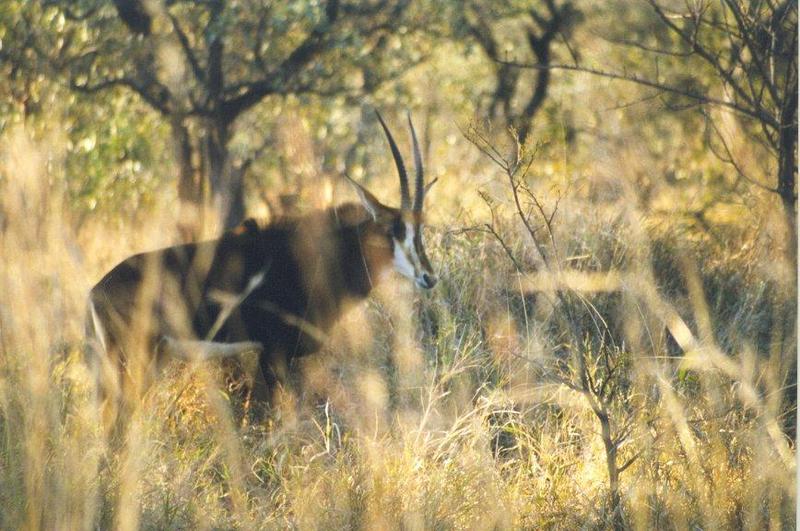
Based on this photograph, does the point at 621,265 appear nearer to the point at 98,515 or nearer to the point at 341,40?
the point at 341,40

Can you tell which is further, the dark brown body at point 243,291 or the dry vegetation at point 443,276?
the dark brown body at point 243,291

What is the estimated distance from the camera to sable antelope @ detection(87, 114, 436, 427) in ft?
16.6

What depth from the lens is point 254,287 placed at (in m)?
5.32

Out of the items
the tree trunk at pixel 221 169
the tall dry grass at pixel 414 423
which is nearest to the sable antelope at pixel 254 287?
the tall dry grass at pixel 414 423

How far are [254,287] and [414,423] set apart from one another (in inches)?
40.2

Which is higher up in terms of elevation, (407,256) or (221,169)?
(221,169)

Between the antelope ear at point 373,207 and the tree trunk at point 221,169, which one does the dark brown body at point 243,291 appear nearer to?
the antelope ear at point 373,207

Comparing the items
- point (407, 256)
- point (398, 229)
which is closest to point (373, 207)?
point (398, 229)

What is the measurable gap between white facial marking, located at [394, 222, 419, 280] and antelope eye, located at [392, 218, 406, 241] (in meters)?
0.02

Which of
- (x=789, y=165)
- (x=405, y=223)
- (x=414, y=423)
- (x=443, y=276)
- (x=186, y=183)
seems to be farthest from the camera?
(x=186, y=183)

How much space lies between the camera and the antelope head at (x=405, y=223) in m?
5.32

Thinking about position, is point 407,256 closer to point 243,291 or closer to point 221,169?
point 243,291

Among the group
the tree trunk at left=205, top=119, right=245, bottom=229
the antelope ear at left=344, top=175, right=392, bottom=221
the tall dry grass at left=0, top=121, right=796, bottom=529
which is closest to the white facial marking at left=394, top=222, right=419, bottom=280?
the antelope ear at left=344, top=175, right=392, bottom=221

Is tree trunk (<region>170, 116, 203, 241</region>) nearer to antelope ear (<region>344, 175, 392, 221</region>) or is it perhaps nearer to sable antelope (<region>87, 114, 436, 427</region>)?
sable antelope (<region>87, 114, 436, 427</region>)
